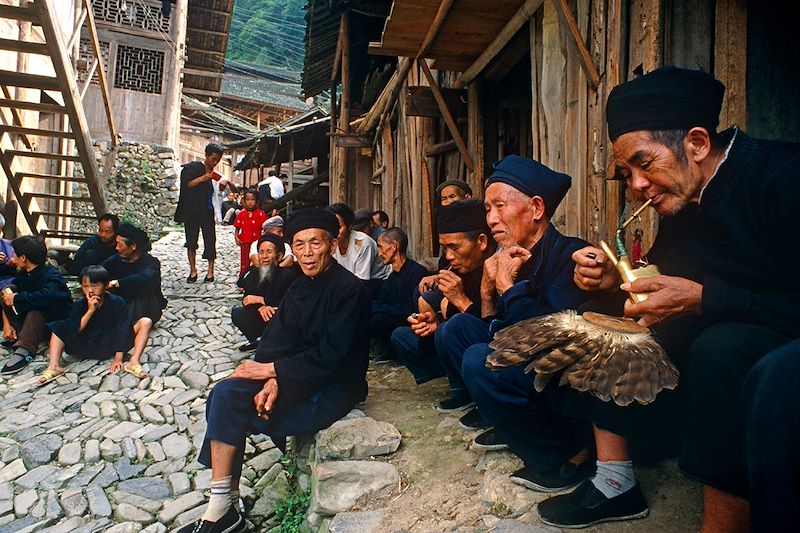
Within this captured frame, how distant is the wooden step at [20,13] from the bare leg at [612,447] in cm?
650

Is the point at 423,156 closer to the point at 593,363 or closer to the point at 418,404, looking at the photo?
the point at 418,404

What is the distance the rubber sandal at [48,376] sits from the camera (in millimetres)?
5270

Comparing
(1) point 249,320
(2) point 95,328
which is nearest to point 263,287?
(1) point 249,320

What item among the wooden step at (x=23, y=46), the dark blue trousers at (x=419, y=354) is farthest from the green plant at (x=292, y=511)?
the wooden step at (x=23, y=46)

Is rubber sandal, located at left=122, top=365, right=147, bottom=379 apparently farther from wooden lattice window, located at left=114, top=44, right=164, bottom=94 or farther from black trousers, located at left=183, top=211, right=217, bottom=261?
wooden lattice window, located at left=114, top=44, right=164, bottom=94

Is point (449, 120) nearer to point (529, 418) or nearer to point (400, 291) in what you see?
point (400, 291)

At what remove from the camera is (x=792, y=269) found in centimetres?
147

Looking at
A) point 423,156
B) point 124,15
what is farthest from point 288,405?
point 124,15

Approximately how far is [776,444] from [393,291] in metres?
3.96

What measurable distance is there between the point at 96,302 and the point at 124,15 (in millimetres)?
14132

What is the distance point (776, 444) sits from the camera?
45.2 inches

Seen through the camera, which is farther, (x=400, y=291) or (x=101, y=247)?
(x=101, y=247)

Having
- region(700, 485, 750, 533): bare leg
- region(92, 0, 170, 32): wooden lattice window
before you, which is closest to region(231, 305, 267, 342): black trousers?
region(700, 485, 750, 533): bare leg

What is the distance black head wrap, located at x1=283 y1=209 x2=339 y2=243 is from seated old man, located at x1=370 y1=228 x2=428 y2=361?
4.71ft
